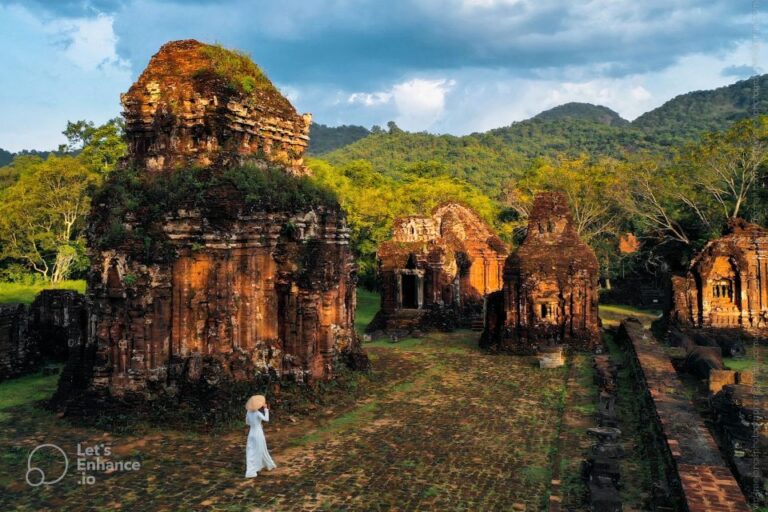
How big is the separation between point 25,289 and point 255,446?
2806cm

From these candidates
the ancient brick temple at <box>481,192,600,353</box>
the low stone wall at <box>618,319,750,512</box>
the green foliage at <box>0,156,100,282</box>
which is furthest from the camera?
the green foliage at <box>0,156,100,282</box>

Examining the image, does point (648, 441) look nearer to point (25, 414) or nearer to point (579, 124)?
point (25, 414)

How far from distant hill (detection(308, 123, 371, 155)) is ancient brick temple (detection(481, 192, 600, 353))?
12875cm

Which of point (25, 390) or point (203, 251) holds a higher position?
point (203, 251)

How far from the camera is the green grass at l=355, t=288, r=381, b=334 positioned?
2725 centimetres

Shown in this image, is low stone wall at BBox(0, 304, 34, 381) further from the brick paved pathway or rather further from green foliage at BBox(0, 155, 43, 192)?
green foliage at BBox(0, 155, 43, 192)

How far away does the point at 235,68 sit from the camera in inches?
543

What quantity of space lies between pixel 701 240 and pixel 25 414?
31.3 meters

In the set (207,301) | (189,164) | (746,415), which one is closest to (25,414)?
(207,301)

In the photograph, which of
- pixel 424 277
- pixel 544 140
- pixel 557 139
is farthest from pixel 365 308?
pixel 544 140

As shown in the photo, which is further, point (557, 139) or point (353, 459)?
point (557, 139)

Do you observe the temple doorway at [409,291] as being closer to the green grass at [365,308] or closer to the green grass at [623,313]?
the green grass at [365,308]

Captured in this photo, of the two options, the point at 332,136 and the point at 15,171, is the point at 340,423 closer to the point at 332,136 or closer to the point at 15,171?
the point at 15,171

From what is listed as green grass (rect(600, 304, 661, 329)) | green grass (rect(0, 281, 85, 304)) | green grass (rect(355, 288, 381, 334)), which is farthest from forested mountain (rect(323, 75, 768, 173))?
green grass (rect(0, 281, 85, 304))
